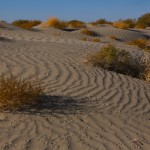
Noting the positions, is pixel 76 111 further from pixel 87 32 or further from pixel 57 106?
pixel 87 32

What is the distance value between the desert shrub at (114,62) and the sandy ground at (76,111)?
0.44m

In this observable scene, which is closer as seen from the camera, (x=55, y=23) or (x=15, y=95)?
(x=15, y=95)

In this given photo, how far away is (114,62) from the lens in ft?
38.4

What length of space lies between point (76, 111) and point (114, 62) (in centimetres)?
470

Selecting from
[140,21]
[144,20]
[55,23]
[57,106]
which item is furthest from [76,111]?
[144,20]

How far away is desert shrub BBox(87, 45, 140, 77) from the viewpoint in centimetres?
1145

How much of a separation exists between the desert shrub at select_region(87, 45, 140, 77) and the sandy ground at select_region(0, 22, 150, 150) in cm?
44

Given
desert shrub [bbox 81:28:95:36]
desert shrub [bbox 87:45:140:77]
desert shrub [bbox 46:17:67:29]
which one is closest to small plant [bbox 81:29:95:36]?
desert shrub [bbox 81:28:95:36]

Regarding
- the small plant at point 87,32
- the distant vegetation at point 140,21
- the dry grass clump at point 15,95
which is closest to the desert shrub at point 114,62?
the dry grass clump at point 15,95

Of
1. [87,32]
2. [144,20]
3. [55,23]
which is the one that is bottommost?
[144,20]

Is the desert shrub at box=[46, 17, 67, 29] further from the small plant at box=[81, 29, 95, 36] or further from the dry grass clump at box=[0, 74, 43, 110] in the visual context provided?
the dry grass clump at box=[0, 74, 43, 110]

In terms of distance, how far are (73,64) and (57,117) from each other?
412 centimetres

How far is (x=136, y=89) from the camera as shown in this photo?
9.56 m

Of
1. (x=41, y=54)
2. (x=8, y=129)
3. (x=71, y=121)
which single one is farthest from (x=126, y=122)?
(x=41, y=54)
